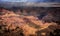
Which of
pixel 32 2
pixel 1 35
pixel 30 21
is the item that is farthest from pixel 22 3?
pixel 1 35

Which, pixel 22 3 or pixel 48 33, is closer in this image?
pixel 48 33

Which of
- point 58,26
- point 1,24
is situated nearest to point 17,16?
point 1,24

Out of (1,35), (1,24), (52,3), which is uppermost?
(52,3)

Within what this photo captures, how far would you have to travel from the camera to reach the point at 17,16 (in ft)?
8.91

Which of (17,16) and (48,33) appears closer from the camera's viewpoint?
(48,33)

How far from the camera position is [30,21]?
8.79 ft

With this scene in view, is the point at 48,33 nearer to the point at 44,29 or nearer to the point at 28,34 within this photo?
the point at 44,29

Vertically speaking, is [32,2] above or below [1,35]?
above

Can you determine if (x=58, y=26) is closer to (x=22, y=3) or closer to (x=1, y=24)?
(x=22, y=3)

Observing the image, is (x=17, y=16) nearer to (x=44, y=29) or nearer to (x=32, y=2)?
(x=32, y=2)

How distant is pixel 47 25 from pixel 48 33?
18 cm

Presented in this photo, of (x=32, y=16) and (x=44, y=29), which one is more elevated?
(x=32, y=16)

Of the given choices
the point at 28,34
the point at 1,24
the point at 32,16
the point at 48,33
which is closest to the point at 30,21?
the point at 32,16

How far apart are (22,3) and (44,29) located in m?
0.76
